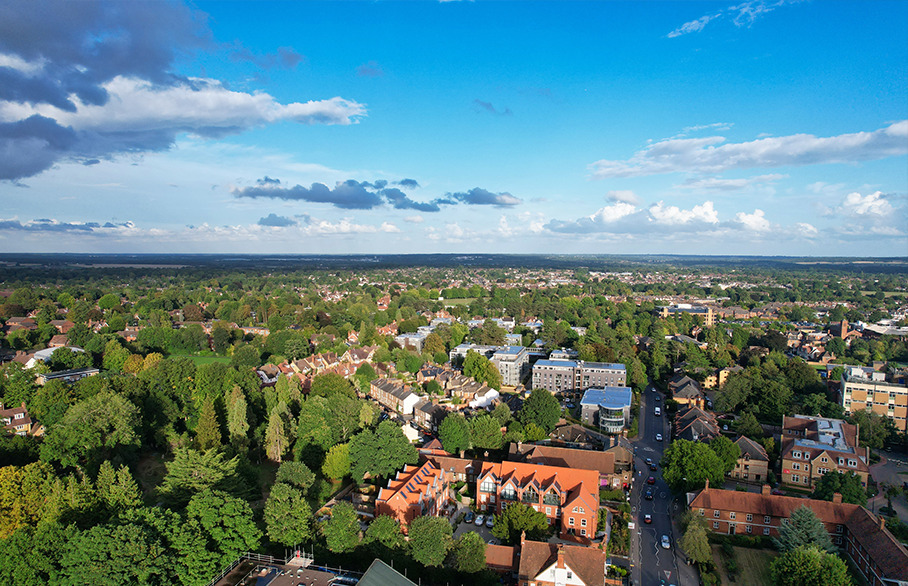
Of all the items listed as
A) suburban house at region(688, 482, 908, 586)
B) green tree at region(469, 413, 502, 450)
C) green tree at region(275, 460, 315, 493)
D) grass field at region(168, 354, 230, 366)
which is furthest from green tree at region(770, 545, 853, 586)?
grass field at region(168, 354, 230, 366)

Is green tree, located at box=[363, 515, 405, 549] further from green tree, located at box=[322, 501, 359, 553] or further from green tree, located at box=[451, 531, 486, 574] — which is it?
green tree, located at box=[451, 531, 486, 574]

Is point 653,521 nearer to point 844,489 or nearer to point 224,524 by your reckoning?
point 844,489

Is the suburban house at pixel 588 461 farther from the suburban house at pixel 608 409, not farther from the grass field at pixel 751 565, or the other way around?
the suburban house at pixel 608 409

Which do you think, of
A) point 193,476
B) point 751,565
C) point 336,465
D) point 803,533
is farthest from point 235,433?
point 803,533

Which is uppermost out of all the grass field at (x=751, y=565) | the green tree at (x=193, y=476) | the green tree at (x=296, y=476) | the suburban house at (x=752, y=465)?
the green tree at (x=193, y=476)

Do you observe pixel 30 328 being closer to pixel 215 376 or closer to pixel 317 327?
pixel 317 327

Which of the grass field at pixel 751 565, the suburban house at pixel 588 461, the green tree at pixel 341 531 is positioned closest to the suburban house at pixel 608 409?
the suburban house at pixel 588 461

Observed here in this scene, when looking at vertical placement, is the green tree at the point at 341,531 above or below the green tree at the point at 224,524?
below
